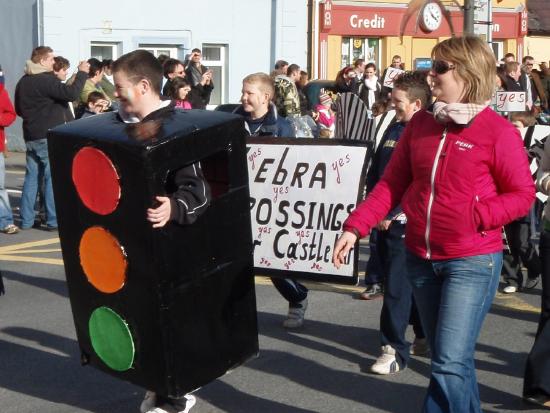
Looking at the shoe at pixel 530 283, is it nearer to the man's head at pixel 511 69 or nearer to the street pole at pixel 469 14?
the street pole at pixel 469 14

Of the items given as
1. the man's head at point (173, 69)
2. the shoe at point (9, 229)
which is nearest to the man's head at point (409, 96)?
the shoe at point (9, 229)

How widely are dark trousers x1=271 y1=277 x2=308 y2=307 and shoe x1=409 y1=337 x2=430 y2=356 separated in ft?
3.17

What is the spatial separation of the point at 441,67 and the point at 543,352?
2.00 m

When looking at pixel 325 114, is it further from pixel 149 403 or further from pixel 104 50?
pixel 149 403

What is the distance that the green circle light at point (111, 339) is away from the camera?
5.16m

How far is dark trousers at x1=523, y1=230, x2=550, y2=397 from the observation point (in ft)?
19.3

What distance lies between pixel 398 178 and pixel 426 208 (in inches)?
11.3

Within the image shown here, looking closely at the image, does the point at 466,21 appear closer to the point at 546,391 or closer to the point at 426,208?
the point at 546,391

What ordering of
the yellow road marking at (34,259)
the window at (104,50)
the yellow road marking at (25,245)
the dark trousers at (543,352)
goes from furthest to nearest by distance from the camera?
the window at (104,50) < the yellow road marking at (25,245) < the yellow road marking at (34,259) < the dark trousers at (543,352)

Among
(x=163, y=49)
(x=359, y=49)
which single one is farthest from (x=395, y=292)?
(x=359, y=49)

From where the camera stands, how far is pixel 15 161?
21.8 meters

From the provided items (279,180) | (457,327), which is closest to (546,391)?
(457,327)

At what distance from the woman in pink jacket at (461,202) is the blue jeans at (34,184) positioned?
344 inches

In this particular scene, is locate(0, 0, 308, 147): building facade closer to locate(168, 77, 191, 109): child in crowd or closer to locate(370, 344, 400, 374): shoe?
locate(168, 77, 191, 109): child in crowd
